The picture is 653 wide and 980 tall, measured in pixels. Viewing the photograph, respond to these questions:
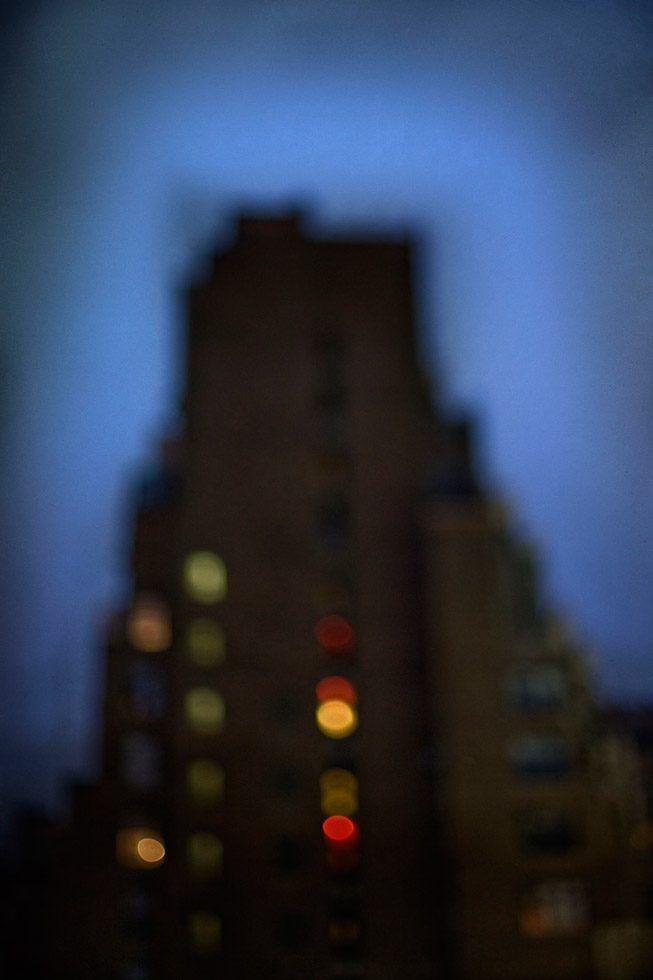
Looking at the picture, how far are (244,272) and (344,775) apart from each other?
Result: 52.9 feet

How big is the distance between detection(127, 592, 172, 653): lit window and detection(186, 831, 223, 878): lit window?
5.51 metres

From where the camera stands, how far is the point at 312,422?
3105 centimetres

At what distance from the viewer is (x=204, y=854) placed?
26781mm

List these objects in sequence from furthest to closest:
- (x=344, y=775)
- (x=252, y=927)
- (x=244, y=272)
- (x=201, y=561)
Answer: (x=244, y=272) → (x=201, y=561) → (x=344, y=775) → (x=252, y=927)

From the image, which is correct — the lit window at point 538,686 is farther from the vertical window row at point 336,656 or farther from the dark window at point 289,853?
the dark window at point 289,853

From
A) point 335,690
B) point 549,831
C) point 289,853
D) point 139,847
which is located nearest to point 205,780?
point 139,847

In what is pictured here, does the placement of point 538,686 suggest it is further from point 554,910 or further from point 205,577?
point 205,577

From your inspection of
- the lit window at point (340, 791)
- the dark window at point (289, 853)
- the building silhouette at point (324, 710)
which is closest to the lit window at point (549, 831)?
the building silhouette at point (324, 710)

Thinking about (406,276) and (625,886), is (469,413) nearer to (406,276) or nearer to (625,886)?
(406,276)

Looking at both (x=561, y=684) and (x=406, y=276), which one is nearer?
(x=561, y=684)

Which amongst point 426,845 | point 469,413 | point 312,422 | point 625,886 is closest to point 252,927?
point 426,845

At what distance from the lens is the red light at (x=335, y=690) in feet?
93.2

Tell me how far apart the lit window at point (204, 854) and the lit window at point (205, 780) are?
3.13 ft

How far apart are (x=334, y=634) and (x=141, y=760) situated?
6.64 m
